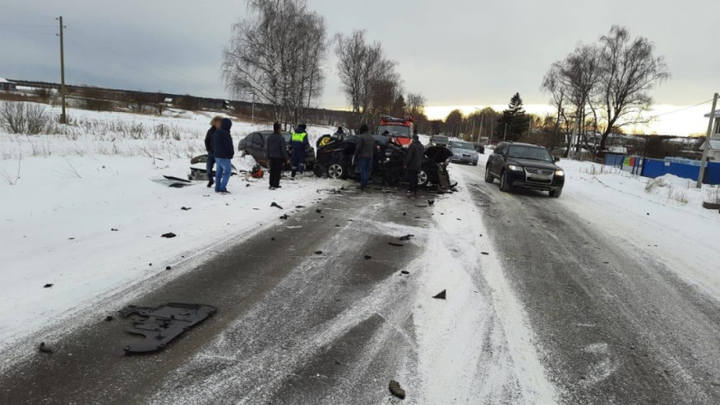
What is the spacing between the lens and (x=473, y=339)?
344cm

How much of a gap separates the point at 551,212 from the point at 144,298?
9323 millimetres

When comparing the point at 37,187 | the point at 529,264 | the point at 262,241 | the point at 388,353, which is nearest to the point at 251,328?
the point at 388,353

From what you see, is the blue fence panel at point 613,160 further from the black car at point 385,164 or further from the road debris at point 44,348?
the road debris at point 44,348

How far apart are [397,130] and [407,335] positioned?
19643 millimetres

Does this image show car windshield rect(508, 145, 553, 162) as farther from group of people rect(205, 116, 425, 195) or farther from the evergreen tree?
the evergreen tree

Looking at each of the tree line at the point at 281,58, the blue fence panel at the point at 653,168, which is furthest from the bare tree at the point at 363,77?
the blue fence panel at the point at 653,168

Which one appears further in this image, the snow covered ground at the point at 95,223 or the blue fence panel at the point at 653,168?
the blue fence panel at the point at 653,168

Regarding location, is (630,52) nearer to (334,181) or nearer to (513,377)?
(334,181)

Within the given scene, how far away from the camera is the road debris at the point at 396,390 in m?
2.64

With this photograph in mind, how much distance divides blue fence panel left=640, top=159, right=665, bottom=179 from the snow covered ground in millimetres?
22482

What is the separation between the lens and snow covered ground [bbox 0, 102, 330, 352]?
401 centimetres

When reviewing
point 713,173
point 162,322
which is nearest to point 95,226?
point 162,322

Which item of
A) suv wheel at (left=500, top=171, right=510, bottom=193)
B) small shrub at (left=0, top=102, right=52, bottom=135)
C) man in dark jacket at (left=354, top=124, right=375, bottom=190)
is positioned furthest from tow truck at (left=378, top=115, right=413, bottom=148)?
small shrub at (left=0, top=102, right=52, bottom=135)

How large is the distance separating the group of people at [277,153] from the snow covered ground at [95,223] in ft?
1.69
